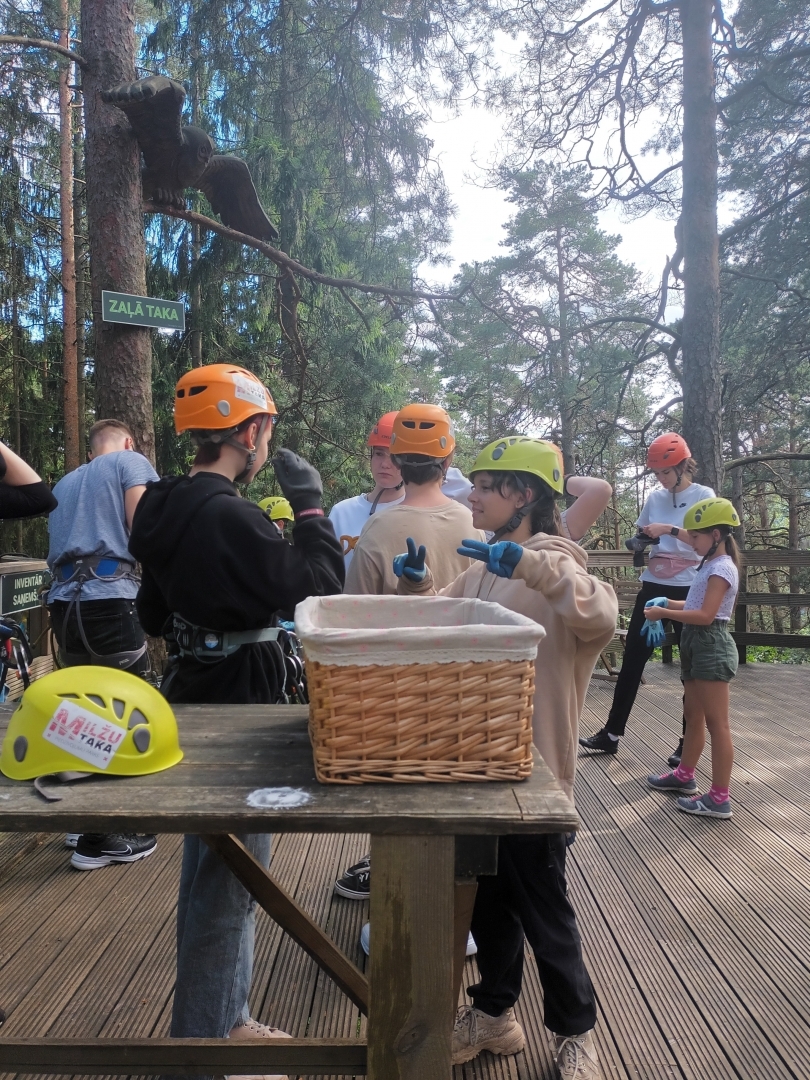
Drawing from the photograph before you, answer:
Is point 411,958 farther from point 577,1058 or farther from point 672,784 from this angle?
point 672,784

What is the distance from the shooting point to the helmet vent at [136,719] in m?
1.31

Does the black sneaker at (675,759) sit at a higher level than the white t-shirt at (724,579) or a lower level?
lower

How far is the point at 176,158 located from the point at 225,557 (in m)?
4.54

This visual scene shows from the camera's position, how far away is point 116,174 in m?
4.89

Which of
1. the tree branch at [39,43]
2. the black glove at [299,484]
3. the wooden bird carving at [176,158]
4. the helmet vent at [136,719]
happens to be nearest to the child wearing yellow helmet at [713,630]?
the black glove at [299,484]

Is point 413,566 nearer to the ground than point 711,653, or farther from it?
farther from it

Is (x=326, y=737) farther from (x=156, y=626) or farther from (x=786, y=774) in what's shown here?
(x=786, y=774)

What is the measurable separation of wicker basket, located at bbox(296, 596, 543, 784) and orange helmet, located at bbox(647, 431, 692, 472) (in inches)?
146

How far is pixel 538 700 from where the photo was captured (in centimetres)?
195

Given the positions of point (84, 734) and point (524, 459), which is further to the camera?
point (524, 459)

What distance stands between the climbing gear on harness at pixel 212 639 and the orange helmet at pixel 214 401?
1.64 feet

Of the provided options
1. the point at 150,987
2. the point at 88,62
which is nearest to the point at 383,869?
the point at 150,987

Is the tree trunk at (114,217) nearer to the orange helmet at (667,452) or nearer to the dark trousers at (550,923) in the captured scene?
the orange helmet at (667,452)

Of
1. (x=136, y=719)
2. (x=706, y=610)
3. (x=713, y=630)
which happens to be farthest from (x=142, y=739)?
(x=713, y=630)
